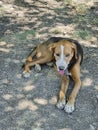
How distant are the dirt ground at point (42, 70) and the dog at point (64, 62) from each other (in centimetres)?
14

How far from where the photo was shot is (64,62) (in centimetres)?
626

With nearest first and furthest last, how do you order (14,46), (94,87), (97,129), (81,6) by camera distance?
(97,129) → (94,87) → (14,46) → (81,6)

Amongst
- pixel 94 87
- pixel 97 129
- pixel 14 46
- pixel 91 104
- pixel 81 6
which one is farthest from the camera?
pixel 81 6

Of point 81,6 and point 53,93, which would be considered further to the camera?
point 81,6

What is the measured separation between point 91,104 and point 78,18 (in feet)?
11.7

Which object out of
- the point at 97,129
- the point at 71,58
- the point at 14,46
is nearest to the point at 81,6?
the point at 14,46

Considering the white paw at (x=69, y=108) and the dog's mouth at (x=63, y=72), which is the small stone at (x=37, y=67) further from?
the white paw at (x=69, y=108)

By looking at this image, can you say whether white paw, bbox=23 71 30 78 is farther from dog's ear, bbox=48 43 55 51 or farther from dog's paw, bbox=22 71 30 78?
dog's ear, bbox=48 43 55 51

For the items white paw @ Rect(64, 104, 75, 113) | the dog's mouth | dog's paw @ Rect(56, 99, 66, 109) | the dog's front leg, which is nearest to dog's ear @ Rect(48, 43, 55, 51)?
the dog's mouth

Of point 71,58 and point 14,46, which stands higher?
point 71,58

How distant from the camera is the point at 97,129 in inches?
218

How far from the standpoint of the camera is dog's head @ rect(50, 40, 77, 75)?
626cm

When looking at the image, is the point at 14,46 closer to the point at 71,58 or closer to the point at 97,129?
the point at 71,58

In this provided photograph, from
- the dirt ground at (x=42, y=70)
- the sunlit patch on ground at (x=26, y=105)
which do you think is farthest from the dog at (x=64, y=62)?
the sunlit patch on ground at (x=26, y=105)
